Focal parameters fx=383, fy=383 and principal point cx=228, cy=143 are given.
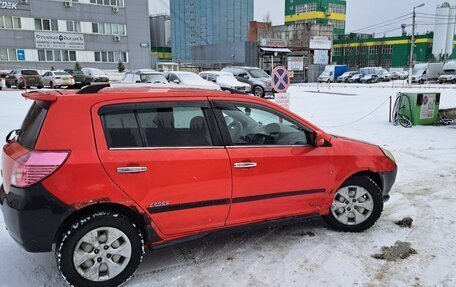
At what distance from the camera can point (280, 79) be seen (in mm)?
8086

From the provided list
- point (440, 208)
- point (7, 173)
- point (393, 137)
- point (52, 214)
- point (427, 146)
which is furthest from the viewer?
point (393, 137)

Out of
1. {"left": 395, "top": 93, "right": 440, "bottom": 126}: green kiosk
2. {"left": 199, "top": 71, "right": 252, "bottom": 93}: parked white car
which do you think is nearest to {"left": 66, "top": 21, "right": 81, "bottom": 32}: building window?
{"left": 199, "top": 71, "right": 252, "bottom": 93}: parked white car

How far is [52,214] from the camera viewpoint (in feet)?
9.68

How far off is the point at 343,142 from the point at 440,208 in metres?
1.92

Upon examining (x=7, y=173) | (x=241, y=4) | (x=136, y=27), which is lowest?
(x=7, y=173)

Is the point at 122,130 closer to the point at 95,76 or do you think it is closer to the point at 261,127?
the point at 261,127

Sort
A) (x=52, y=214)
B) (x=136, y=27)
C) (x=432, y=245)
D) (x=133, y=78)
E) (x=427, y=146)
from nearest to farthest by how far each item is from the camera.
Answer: (x=52, y=214), (x=432, y=245), (x=427, y=146), (x=133, y=78), (x=136, y=27)

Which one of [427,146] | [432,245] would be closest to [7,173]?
[432,245]

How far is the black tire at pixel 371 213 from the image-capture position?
4.23 metres

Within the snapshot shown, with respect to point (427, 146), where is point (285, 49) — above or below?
above

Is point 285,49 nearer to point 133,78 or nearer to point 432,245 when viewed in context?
point 133,78

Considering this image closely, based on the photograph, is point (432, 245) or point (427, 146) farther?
point (427, 146)

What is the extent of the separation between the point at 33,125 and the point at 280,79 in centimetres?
574

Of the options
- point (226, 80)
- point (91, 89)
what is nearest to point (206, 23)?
point (226, 80)
